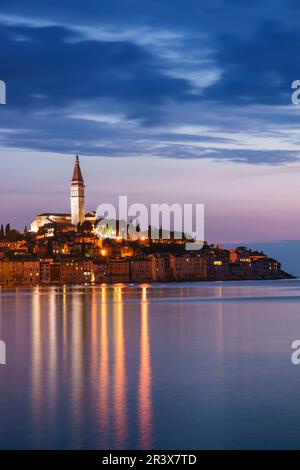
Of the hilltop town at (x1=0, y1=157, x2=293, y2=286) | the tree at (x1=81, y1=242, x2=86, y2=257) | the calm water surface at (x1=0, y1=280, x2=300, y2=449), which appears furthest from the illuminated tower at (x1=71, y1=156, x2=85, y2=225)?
the calm water surface at (x1=0, y1=280, x2=300, y2=449)

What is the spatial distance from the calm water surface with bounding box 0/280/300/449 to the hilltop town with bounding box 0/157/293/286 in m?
68.4

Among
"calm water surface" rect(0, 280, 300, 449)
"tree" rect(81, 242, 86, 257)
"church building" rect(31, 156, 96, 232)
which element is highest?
"church building" rect(31, 156, 96, 232)

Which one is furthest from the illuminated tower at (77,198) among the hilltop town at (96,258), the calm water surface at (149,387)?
the calm water surface at (149,387)

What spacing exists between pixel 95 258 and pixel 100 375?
85579 mm

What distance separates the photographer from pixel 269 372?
1781 cm

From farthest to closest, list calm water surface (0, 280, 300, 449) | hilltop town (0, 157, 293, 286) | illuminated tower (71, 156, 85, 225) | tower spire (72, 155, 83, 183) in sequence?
tower spire (72, 155, 83, 183) → illuminated tower (71, 156, 85, 225) → hilltop town (0, 157, 293, 286) → calm water surface (0, 280, 300, 449)

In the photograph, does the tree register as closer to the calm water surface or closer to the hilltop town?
the hilltop town

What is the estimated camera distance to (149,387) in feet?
52.3

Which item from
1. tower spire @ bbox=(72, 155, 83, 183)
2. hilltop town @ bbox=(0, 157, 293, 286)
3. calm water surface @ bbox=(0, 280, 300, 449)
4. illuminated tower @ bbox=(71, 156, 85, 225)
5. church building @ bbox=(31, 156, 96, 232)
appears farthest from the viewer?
tower spire @ bbox=(72, 155, 83, 183)

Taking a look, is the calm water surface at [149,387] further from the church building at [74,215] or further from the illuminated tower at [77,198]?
the illuminated tower at [77,198]

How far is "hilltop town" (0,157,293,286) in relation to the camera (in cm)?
9812

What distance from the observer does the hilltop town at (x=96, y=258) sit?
98.1m
